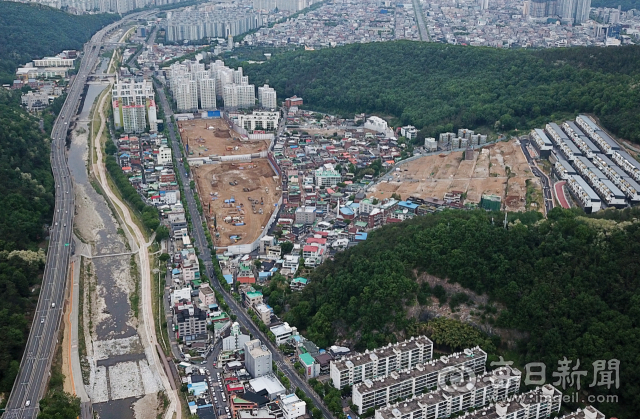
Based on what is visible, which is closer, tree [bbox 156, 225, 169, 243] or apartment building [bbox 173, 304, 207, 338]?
apartment building [bbox 173, 304, 207, 338]

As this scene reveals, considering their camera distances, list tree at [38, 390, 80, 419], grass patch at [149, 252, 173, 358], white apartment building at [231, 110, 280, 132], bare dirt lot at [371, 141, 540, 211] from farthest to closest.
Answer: white apartment building at [231, 110, 280, 132] → bare dirt lot at [371, 141, 540, 211] → grass patch at [149, 252, 173, 358] → tree at [38, 390, 80, 419]

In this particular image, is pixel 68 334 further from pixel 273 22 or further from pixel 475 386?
pixel 273 22

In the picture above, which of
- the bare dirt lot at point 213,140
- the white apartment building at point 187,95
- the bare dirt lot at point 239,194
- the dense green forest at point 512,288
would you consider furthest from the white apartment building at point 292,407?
the white apartment building at point 187,95

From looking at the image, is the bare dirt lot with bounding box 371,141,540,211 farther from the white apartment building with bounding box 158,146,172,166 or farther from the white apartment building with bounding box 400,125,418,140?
the white apartment building with bounding box 158,146,172,166

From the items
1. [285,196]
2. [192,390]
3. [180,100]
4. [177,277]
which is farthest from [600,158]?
[180,100]

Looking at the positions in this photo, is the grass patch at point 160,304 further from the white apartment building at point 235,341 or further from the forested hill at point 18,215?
the forested hill at point 18,215

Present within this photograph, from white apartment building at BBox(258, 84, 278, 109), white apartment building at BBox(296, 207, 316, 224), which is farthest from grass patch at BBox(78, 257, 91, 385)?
white apartment building at BBox(258, 84, 278, 109)

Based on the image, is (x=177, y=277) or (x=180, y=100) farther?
(x=180, y=100)

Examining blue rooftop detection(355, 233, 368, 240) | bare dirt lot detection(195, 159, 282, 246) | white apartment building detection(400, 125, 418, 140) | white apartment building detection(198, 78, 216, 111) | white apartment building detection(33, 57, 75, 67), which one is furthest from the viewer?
→ white apartment building detection(33, 57, 75, 67)
